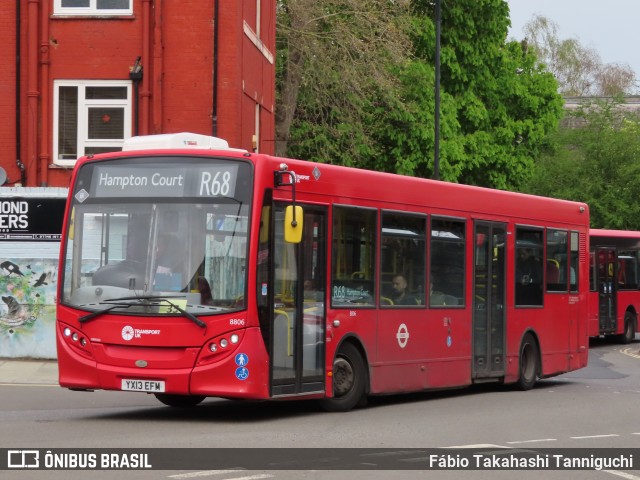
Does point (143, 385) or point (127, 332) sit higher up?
point (127, 332)

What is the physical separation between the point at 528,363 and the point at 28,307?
9.16 metres

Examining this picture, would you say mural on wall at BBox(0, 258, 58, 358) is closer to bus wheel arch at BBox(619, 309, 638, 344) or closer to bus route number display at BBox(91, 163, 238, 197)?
bus route number display at BBox(91, 163, 238, 197)

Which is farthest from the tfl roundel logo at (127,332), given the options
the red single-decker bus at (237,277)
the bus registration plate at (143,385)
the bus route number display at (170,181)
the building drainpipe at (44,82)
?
the building drainpipe at (44,82)

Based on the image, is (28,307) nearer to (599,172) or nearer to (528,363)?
(528,363)

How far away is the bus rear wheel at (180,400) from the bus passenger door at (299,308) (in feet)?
5.80

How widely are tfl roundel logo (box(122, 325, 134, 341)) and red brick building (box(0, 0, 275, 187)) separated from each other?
12290 mm

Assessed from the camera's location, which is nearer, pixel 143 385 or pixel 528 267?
pixel 143 385

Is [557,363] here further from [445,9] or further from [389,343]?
[445,9]

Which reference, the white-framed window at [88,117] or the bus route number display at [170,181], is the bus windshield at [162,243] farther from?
the white-framed window at [88,117]

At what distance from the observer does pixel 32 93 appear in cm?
2620

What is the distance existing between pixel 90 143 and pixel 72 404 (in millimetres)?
10284
